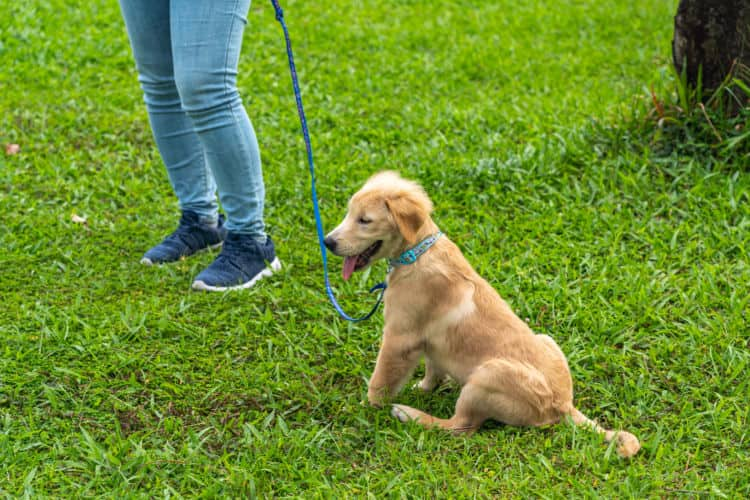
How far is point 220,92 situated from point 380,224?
3.81 ft

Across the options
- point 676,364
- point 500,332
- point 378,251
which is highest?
point 378,251

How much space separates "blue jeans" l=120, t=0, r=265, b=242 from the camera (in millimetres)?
3539

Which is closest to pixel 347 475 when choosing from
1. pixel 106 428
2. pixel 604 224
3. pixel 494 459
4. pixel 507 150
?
pixel 494 459

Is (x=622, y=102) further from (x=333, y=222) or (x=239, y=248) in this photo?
(x=239, y=248)

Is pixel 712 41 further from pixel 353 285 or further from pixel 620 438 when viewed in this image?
pixel 620 438

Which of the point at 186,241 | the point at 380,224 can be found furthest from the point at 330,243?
the point at 186,241

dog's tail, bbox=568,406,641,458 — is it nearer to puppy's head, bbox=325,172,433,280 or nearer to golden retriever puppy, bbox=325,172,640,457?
golden retriever puppy, bbox=325,172,640,457

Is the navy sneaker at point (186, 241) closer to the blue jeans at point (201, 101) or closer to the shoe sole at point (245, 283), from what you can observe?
the blue jeans at point (201, 101)

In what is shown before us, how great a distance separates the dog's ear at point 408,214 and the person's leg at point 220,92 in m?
1.12

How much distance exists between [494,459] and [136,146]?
13.4 feet

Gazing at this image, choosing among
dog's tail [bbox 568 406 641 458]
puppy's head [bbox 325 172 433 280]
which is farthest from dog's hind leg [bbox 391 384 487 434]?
puppy's head [bbox 325 172 433 280]

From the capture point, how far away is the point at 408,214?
3.03 metres

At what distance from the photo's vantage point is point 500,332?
2996 millimetres

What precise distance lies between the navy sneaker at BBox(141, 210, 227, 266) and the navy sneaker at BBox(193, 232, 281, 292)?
0.35 m
